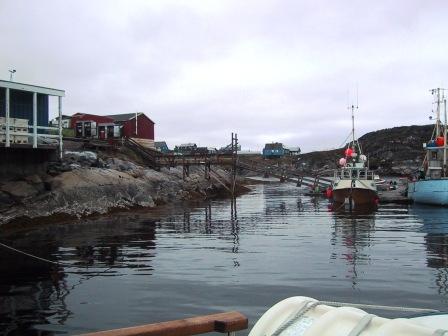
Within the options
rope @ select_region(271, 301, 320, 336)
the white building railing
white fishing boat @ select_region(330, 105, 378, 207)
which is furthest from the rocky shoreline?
rope @ select_region(271, 301, 320, 336)

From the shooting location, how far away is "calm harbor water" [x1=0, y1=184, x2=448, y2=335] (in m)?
9.08

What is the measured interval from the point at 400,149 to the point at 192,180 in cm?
9765

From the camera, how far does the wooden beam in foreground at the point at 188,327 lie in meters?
4.13

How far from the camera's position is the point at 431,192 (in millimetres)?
36094

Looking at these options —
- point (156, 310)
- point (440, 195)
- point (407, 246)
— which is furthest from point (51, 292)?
point (440, 195)

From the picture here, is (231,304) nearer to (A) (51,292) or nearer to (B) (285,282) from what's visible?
(B) (285,282)

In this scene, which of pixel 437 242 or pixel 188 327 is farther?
pixel 437 242

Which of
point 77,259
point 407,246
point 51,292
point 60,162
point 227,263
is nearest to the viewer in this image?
point 51,292

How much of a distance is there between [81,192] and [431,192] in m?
25.7

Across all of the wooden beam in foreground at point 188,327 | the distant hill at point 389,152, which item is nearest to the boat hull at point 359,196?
the wooden beam in foreground at point 188,327

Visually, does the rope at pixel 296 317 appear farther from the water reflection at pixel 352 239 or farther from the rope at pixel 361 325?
the water reflection at pixel 352 239

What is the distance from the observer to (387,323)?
12.2ft

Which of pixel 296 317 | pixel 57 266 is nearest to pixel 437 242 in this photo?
pixel 57 266

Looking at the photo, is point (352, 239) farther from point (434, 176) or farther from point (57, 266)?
point (434, 176)
